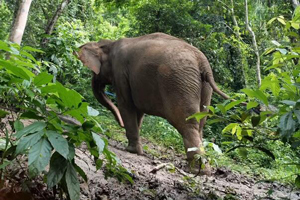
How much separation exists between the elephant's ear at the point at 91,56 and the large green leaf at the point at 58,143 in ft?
17.4

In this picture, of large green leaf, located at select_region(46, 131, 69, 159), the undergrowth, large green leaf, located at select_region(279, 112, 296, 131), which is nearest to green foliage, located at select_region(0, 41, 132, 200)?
large green leaf, located at select_region(46, 131, 69, 159)

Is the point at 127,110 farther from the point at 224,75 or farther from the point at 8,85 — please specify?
the point at 224,75

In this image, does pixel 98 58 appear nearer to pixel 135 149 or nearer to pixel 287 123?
pixel 135 149

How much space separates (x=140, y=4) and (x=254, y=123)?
9.72 meters

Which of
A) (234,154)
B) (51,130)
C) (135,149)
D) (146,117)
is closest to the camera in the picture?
(51,130)

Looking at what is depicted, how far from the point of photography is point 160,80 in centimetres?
521

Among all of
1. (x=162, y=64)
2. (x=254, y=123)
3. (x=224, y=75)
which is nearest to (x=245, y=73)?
(x=224, y=75)

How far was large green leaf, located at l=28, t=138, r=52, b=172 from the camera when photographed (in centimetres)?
152

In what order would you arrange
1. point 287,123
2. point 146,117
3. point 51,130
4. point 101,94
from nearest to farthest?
point 51,130, point 287,123, point 101,94, point 146,117

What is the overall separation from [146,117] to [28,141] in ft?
28.4

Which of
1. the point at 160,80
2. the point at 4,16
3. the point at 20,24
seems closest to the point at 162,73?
the point at 160,80

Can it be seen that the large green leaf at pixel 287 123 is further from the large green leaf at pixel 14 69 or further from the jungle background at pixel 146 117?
the large green leaf at pixel 14 69

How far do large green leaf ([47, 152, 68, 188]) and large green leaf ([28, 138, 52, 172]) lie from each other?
0.17m

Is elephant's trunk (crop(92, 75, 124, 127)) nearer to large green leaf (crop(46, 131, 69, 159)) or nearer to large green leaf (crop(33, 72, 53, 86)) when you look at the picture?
large green leaf (crop(33, 72, 53, 86))
